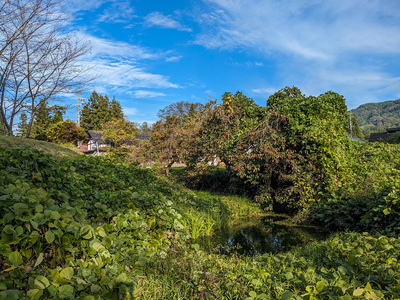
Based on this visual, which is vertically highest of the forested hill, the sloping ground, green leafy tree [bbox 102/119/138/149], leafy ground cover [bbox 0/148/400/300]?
the forested hill

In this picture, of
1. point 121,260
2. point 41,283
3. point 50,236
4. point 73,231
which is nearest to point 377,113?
point 121,260

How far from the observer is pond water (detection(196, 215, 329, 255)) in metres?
5.33

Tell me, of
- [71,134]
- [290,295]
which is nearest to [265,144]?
[290,295]

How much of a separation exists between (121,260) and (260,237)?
12.8 ft

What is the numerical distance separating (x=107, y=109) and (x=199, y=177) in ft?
134

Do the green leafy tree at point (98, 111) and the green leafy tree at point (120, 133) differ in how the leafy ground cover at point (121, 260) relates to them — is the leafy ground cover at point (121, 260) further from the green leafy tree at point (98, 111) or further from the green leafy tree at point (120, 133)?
the green leafy tree at point (98, 111)

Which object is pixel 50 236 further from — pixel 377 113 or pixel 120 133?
pixel 377 113

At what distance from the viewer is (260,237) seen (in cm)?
624

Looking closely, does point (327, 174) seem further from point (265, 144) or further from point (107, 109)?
point (107, 109)

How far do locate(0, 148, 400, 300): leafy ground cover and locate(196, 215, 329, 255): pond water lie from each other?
881mm

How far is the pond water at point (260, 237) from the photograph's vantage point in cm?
533

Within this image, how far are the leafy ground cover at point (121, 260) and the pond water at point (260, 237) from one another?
0.88 m

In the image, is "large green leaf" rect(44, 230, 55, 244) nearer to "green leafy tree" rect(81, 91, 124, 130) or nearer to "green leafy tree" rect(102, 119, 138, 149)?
"green leafy tree" rect(102, 119, 138, 149)

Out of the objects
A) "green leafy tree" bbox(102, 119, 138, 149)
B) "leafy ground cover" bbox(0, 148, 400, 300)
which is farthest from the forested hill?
"leafy ground cover" bbox(0, 148, 400, 300)
